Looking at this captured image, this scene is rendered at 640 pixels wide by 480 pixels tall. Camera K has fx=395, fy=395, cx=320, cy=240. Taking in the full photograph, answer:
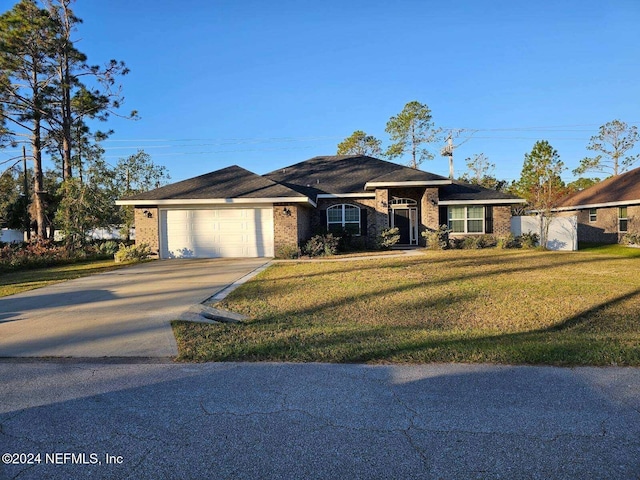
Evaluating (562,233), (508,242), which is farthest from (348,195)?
(562,233)

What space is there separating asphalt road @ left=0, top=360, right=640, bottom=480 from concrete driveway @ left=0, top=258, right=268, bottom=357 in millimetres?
888

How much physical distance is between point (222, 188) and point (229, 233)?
82.4 inches

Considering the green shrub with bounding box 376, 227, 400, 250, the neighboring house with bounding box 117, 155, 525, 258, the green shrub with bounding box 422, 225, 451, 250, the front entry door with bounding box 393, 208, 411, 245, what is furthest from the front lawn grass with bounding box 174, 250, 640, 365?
the front entry door with bounding box 393, 208, 411, 245

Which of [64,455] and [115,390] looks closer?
[64,455]

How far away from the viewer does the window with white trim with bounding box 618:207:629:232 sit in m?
22.5

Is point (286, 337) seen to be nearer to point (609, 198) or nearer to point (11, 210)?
point (609, 198)

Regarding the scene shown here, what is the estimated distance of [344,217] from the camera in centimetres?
2061

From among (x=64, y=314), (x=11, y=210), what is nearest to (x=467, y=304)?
(x=64, y=314)

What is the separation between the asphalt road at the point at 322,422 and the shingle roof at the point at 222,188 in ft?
41.9

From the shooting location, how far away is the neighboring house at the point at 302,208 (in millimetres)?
16797

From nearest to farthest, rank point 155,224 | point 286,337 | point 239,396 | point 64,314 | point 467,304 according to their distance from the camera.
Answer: point 239,396, point 286,337, point 64,314, point 467,304, point 155,224

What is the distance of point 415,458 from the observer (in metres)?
2.54

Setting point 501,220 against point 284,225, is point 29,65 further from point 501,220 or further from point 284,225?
point 501,220

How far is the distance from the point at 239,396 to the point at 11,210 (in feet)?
108
